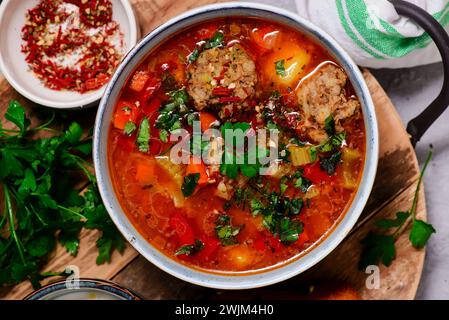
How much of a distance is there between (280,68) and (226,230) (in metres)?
0.79

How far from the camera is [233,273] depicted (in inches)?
117

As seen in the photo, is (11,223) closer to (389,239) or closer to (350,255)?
(350,255)

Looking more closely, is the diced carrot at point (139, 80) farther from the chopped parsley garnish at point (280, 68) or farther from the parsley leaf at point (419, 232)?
the parsley leaf at point (419, 232)

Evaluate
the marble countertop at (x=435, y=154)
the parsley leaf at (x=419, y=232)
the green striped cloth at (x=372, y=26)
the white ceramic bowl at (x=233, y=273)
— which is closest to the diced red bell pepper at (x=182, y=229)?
the white ceramic bowl at (x=233, y=273)

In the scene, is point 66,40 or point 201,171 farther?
point 66,40

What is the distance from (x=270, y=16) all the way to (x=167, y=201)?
0.97 meters

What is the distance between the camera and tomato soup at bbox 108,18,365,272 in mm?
2883

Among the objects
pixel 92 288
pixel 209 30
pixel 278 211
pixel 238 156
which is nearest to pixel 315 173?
pixel 278 211

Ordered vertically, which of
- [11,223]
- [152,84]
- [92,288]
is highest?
[152,84]

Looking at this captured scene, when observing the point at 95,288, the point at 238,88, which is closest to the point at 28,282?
the point at 95,288

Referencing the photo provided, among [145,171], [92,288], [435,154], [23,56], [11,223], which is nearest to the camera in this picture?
[145,171]

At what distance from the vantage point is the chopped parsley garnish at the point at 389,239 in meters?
3.14

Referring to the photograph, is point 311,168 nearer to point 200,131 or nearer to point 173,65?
point 200,131

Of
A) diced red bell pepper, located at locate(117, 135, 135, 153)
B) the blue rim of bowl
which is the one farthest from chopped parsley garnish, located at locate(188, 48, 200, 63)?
the blue rim of bowl
